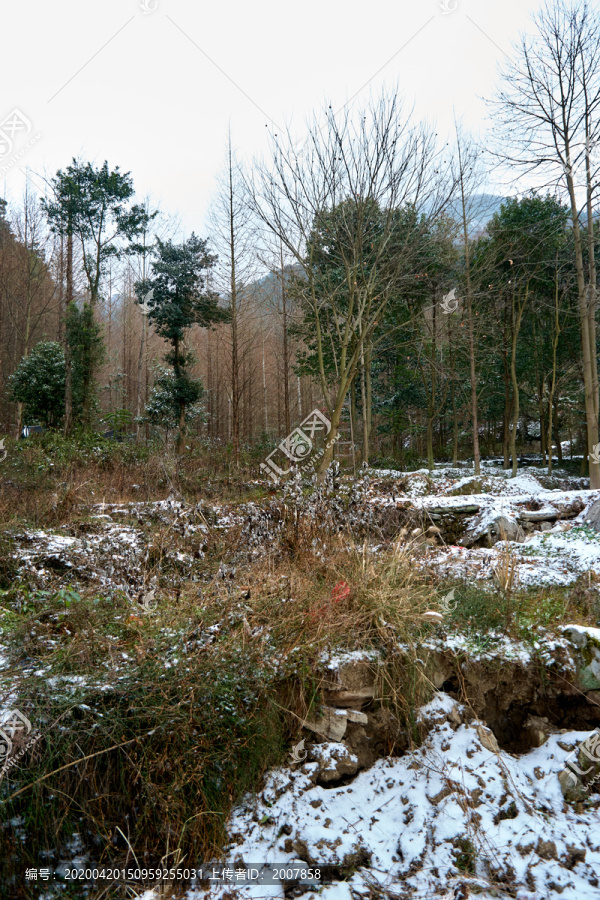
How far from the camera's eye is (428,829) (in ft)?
8.34

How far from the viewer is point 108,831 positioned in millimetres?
2203

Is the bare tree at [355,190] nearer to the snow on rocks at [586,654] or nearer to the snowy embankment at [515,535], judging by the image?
the snowy embankment at [515,535]

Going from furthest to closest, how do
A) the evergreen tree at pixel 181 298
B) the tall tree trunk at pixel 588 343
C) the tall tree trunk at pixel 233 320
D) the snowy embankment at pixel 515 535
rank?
the evergreen tree at pixel 181 298, the tall tree trunk at pixel 233 320, the tall tree trunk at pixel 588 343, the snowy embankment at pixel 515 535

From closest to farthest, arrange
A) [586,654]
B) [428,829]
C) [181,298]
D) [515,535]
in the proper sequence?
[428,829], [586,654], [515,535], [181,298]

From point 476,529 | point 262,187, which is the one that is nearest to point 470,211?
point 262,187

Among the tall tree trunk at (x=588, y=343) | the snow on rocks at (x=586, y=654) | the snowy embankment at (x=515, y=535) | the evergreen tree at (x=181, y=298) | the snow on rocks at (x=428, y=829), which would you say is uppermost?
the evergreen tree at (x=181, y=298)

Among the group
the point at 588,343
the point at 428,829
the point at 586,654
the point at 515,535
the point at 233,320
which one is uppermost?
the point at 233,320

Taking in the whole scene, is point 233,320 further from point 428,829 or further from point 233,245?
point 428,829

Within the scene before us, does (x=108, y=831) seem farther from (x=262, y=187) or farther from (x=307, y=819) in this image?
(x=262, y=187)

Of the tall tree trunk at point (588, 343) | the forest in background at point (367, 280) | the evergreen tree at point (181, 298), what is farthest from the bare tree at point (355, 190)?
the evergreen tree at point (181, 298)

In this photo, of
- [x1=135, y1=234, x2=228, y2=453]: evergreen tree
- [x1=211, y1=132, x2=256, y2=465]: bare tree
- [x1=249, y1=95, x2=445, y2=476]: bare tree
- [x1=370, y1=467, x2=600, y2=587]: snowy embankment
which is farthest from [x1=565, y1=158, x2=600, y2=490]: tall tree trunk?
[x1=135, y1=234, x2=228, y2=453]: evergreen tree

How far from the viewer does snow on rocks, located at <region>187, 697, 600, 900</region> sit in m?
2.34

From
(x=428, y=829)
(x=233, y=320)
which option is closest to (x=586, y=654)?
(x=428, y=829)

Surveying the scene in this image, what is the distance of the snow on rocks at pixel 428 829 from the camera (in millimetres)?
2338
